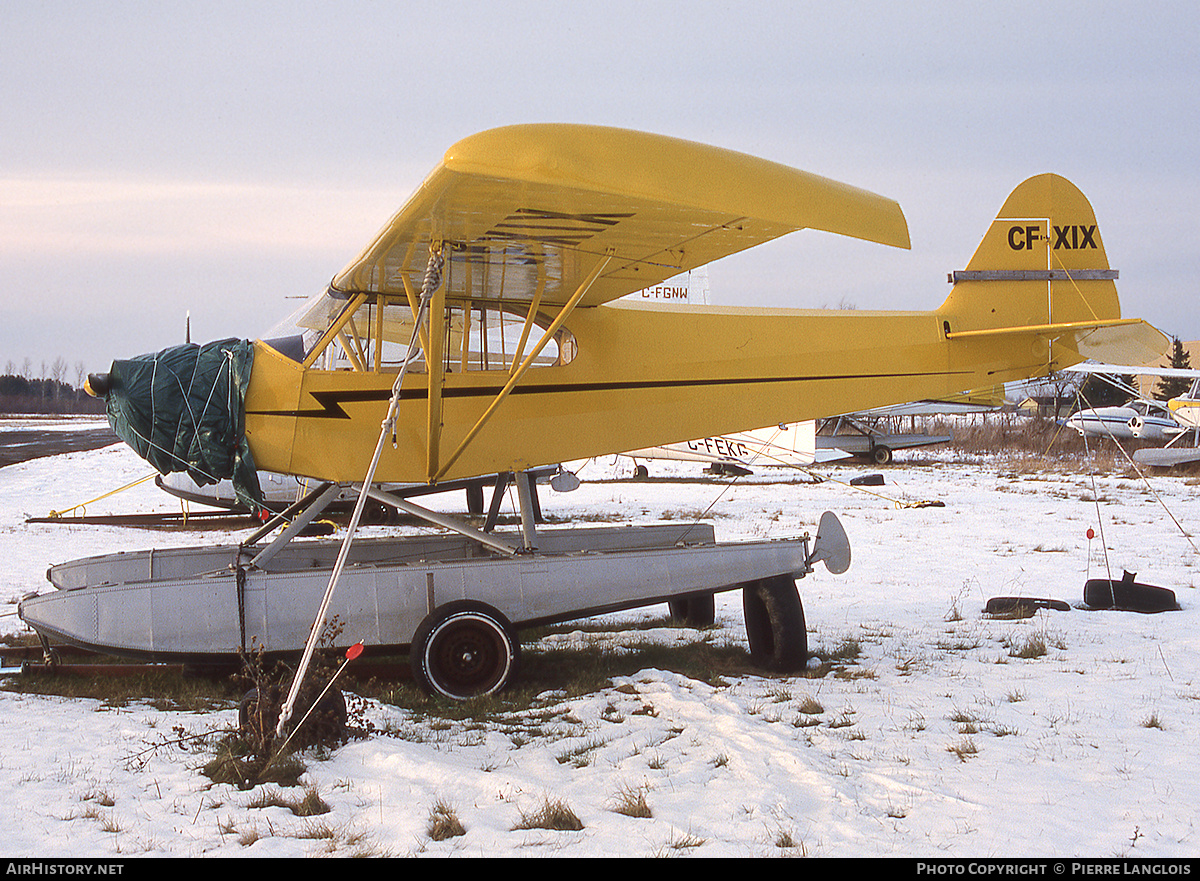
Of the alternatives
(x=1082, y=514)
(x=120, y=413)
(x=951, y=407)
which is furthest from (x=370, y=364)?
(x=951, y=407)

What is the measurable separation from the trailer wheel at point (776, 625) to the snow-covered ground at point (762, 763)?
21cm

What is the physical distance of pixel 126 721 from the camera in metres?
4.41

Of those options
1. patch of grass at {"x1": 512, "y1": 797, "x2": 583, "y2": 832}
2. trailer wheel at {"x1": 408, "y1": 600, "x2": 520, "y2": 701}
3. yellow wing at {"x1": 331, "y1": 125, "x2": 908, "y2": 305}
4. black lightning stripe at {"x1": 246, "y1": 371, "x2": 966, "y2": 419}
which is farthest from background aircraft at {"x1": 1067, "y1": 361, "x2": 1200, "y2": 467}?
patch of grass at {"x1": 512, "y1": 797, "x2": 583, "y2": 832}

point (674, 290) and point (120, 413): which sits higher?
point (674, 290)

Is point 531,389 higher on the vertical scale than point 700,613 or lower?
higher

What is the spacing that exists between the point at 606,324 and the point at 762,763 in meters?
3.61

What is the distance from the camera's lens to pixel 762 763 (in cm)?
388

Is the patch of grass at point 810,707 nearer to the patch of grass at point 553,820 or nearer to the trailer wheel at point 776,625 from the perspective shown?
the trailer wheel at point 776,625

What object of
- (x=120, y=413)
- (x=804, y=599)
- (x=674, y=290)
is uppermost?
(x=674, y=290)

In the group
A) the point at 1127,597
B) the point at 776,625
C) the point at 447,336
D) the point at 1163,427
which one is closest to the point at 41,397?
the point at 1163,427

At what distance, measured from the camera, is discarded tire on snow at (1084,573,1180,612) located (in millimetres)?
7281

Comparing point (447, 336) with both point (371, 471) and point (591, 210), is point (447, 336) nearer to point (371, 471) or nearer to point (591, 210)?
point (371, 471)
